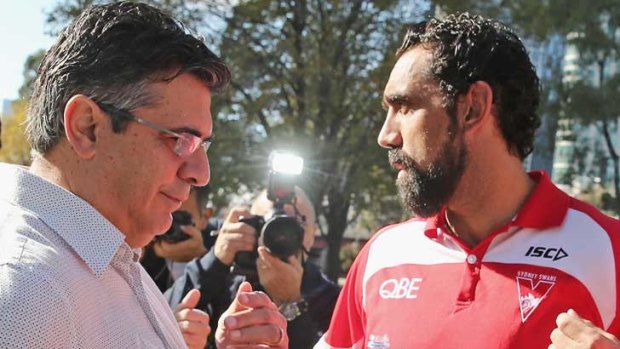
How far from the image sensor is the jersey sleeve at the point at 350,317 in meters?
2.63

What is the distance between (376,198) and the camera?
1991 cm

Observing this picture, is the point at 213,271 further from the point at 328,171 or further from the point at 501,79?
the point at 328,171

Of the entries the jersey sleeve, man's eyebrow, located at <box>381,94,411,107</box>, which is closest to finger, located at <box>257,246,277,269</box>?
the jersey sleeve

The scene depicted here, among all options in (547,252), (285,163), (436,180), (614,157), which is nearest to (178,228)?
(285,163)

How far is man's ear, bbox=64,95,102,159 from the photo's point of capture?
157 cm

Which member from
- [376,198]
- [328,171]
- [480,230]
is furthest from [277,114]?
[480,230]

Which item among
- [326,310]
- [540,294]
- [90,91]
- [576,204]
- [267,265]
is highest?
[90,91]

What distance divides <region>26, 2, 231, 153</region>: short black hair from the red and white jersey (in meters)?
1.15

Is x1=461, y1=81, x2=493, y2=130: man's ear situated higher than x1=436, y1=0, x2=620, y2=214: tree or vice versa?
x1=436, y1=0, x2=620, y2=214: tree

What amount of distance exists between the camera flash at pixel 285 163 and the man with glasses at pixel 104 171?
1.69m

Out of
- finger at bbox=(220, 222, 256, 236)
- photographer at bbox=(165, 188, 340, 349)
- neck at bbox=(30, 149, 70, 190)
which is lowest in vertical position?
photographer at bbox=(165, 188, 340, 349)

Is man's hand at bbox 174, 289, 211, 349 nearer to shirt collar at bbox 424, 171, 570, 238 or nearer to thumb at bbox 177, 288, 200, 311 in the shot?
thumb at bbox 177, 288, 200, 311

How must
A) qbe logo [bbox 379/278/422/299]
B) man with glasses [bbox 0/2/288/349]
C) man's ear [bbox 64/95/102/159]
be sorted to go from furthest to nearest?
qbe logo [bbox 379/278/422/299] → man's ear [bbox 64/95/102/159] → man with glasses [bbox 0/2/288/349]

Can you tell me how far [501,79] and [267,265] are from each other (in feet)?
4.52
